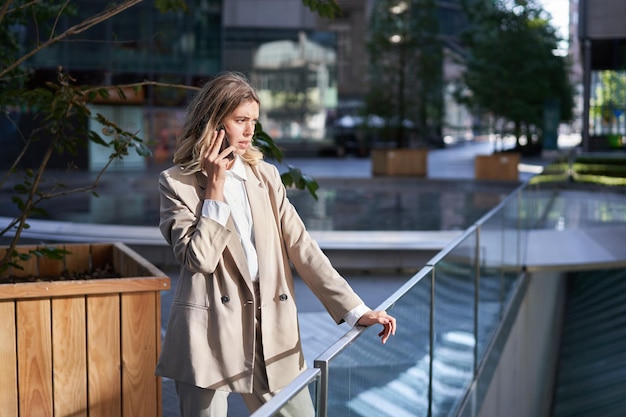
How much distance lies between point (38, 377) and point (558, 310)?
1485 centimetres

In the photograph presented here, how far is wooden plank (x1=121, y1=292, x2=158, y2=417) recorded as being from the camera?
411 centimetres

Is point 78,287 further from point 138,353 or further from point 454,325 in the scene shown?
point 454,325

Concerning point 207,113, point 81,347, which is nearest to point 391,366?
point 81,347

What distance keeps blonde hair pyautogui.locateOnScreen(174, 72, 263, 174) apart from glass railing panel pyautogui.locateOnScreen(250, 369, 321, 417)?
87 cm

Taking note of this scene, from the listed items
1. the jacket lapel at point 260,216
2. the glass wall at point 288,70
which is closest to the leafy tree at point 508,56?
the glass wall at point 288,70

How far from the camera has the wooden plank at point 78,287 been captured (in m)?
3.94

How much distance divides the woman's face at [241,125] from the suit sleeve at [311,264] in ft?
0.67

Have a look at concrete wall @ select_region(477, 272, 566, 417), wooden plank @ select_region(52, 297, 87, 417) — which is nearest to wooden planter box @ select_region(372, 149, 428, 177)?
concrete wall @ select_region(477, 272, 566, 417)

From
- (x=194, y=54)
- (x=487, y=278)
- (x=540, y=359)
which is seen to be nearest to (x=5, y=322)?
(x=487, y=278)

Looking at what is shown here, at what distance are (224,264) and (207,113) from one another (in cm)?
49

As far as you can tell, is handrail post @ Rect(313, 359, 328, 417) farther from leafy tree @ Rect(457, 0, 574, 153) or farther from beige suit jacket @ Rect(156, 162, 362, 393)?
leafy tree @ Rect(457, 0, 574, 153)

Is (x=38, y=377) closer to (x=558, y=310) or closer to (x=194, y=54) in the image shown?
(x=558, y=310)

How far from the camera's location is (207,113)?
316cm

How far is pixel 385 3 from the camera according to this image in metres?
32.8
